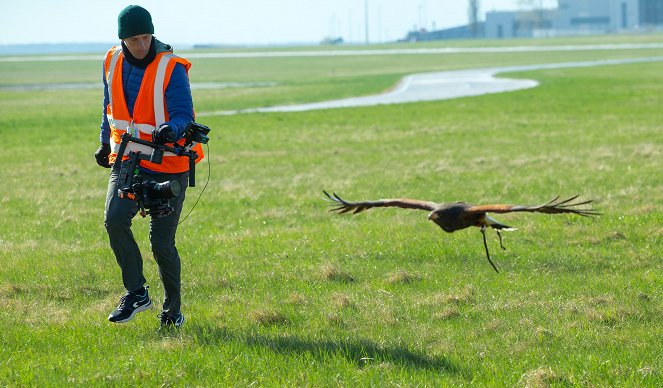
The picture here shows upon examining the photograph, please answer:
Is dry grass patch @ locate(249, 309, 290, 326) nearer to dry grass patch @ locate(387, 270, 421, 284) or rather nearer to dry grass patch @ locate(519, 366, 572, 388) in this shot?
dry grass patch @ locate(387, 270, 421, 284)

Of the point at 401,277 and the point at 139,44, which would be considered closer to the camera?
the point at 139,44

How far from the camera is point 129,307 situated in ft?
24.0

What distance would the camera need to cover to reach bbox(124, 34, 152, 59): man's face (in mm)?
6809

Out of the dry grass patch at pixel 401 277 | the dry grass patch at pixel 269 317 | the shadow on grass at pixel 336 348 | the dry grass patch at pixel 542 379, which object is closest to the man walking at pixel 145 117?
the shadow on grass at pixel 336 348

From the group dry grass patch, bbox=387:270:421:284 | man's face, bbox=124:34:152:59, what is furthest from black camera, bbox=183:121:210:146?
dry grass patch, bbox=387:270:421:284

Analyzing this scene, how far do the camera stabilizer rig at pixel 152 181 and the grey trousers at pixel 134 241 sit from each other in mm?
131

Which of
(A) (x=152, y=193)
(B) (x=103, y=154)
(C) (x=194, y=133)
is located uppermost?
(C) (x=194, y=133)

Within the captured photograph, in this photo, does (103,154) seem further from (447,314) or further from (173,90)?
(447,314)

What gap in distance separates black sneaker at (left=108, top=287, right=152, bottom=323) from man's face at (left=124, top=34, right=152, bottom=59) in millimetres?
1737

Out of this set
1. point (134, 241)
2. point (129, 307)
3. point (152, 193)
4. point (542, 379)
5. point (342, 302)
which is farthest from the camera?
point (342, 302)

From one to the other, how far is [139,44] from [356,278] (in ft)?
10.0

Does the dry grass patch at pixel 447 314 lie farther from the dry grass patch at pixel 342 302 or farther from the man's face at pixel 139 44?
the man's face at pixel 139 44

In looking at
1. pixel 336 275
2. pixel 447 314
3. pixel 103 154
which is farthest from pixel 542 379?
pixel 103 154

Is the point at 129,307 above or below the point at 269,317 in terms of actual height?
above
